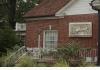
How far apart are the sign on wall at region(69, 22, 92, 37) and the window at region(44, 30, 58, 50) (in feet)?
4.93

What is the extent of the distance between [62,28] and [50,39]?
3.82 ft

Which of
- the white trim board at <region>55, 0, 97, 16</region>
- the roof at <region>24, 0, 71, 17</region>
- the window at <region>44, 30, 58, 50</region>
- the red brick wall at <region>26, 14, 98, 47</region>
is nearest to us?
the red brick wall at <region>26, 14, 98, 47</region>

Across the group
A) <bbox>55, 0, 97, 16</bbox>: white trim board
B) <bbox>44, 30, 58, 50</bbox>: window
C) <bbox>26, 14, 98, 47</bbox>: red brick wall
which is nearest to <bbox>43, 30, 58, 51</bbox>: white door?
<bbox>44, 30, 58, 50</bbox>: window

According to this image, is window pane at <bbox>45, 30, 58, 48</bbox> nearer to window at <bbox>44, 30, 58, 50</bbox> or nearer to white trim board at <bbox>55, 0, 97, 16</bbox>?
window at <bbox>44, 30, 58, 50</bbox>

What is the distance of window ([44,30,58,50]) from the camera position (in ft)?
81.5

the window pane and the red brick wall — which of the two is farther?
the window pane

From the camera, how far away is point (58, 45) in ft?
79.0

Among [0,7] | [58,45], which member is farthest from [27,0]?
[58,45]

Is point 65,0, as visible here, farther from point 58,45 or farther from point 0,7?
point 0,7

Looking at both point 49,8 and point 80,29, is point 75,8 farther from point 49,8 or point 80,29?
point 49,8

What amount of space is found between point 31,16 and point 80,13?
454 centimetres

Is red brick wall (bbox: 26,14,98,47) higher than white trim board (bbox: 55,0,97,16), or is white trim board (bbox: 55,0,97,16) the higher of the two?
white trim board (bbox: 55,0,97,16)

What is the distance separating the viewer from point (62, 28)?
2458 cm

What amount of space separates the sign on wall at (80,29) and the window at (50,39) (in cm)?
150
